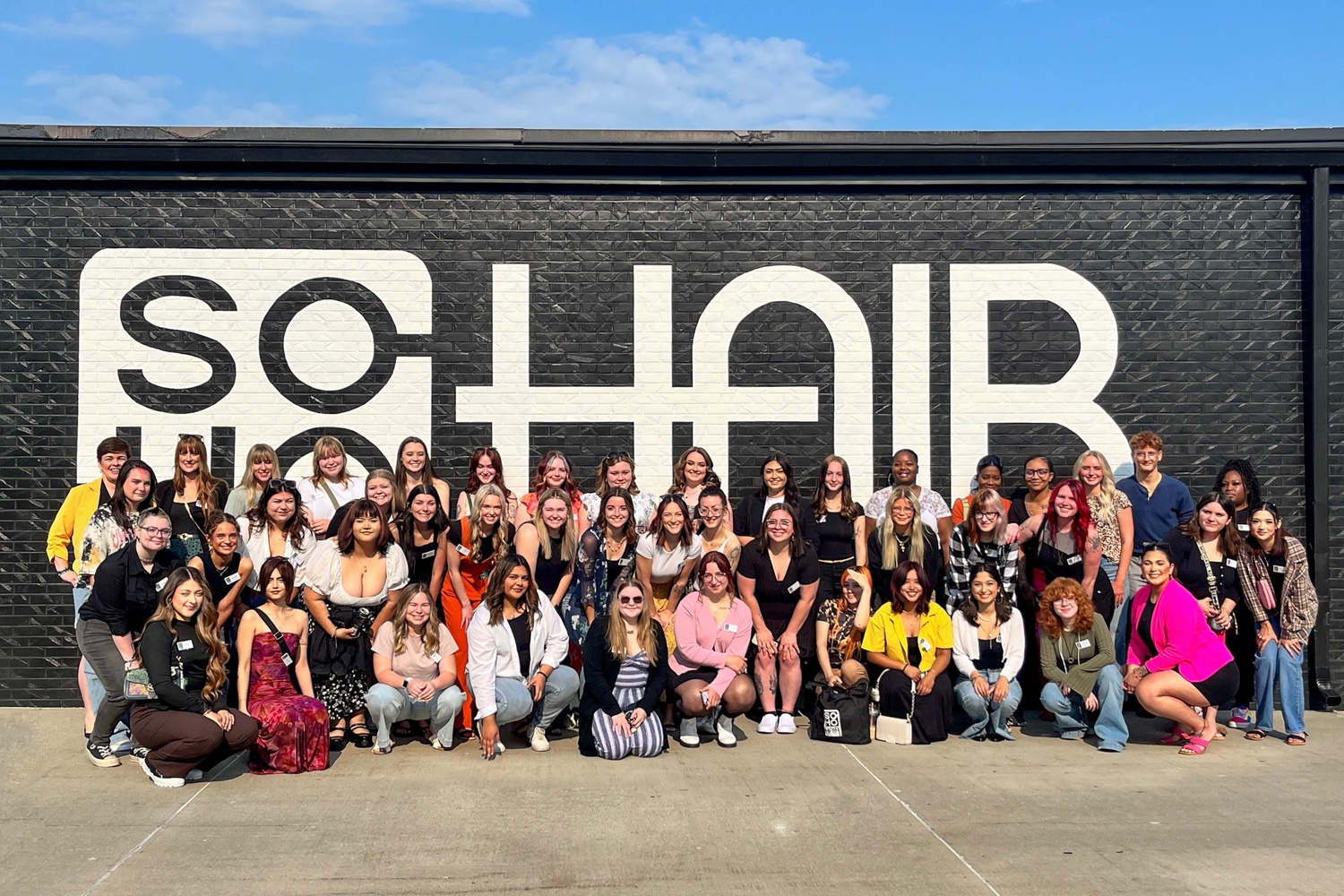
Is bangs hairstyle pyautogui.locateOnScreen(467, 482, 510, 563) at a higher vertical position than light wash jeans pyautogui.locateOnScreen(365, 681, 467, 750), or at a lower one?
higher

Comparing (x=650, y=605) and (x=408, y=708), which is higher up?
(x=650, y=605)

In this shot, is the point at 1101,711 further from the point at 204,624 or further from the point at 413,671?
the point at 204,624

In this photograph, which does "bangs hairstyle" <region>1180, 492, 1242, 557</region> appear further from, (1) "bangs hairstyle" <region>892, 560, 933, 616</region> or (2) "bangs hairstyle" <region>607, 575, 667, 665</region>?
(2) "bangs hairstyle" <region>607, 575, 667, 665</region>

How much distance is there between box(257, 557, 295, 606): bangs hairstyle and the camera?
6.81 meters

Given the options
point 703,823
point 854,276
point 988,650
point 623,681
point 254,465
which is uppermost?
point 854,276

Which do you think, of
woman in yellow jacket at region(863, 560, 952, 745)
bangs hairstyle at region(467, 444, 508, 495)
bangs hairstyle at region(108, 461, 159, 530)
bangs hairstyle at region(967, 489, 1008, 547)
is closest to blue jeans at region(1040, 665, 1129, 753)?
woman in yellow jacket at region(863, 560, 952, 745)

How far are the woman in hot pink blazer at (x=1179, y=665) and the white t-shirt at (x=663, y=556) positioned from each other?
3133 millimetres

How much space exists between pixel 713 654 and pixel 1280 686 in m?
4.01

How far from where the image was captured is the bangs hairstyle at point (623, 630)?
22.8 feet

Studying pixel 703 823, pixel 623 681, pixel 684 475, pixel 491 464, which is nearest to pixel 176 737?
pixel 623 681

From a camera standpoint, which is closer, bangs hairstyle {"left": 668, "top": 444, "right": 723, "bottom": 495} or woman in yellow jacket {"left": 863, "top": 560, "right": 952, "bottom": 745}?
woman in yellow jacket {"left": 863, "top": 560, "right": 952, "bottom": 745}

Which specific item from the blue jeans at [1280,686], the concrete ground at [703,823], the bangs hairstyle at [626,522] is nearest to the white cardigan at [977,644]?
the concrete ground at [703,823]

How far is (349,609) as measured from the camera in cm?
716

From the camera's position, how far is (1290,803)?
19.8 ft
